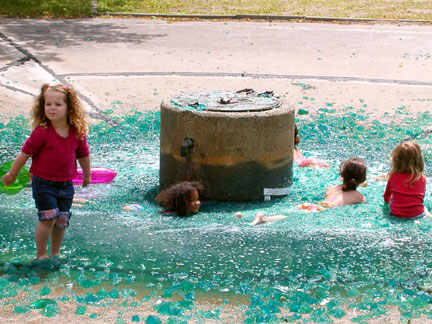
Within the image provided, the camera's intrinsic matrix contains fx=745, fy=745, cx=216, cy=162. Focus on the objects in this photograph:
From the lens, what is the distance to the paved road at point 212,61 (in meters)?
9.18

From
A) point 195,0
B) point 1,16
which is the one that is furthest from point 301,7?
point 1,16

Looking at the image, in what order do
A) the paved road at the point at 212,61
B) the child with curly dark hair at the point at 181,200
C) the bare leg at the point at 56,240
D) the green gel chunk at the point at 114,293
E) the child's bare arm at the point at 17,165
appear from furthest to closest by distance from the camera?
the paved road at the point at 212,61 → the child with curly dark hair at the point at 181,200 → the bare leg at the point at 56,240 → the child's bare arm at the point at 17,165 → the green gel chunk at the point at 114,293

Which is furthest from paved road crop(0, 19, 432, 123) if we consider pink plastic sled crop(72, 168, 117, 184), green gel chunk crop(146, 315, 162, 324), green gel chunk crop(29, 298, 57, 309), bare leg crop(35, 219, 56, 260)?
green gel chunk crop(146, 315, 162, 324)

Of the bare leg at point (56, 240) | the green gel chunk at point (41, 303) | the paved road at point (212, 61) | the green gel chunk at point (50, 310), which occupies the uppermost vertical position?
the paved road at point (212, 61)

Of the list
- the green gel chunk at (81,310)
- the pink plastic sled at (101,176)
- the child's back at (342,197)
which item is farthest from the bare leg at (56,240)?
the child's back at (342,197)

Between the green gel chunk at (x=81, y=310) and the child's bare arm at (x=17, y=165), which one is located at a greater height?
the child's bare arm at (x=17, y=165)

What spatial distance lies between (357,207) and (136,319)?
254cm

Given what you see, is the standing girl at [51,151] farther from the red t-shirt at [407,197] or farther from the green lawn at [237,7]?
the green lawn at [237,7]

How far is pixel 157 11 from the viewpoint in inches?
616

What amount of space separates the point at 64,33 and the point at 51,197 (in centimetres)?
879

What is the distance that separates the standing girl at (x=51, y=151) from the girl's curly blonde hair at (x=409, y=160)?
90.8 inches

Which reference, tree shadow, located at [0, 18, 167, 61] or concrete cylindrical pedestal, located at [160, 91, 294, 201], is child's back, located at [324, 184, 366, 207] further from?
tree shadow, located at [0, 18, 167, 61]

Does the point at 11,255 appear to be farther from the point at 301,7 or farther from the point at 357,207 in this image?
the point at 301,7

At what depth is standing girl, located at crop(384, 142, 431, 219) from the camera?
539 centimetres
